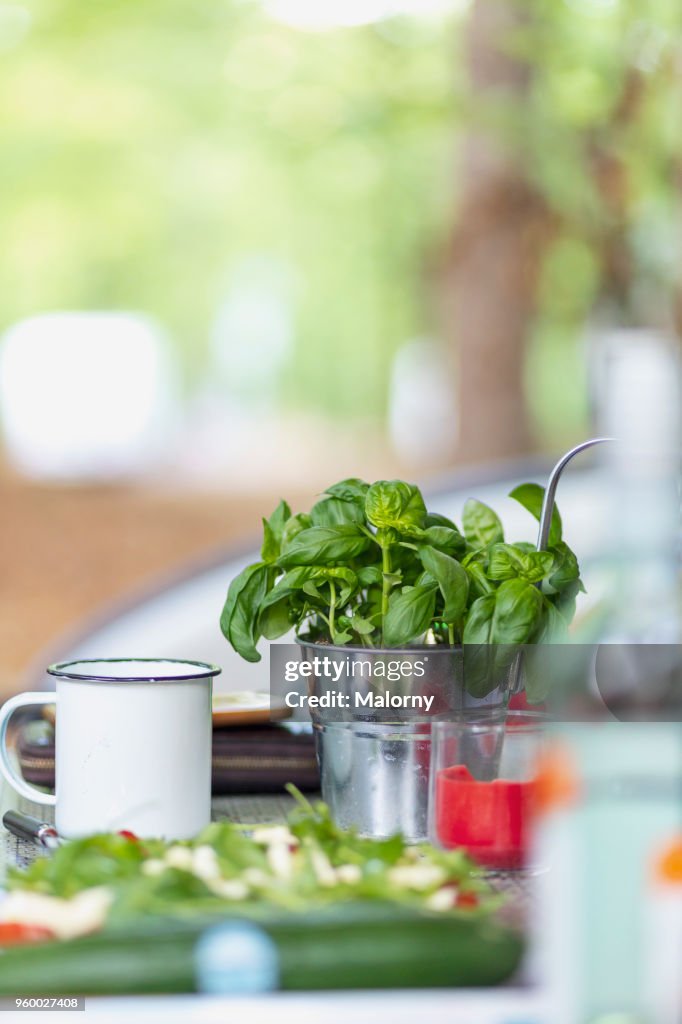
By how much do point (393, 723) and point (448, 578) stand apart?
0.09 m

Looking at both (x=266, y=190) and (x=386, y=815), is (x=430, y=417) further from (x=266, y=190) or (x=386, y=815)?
(x=386, y=815)

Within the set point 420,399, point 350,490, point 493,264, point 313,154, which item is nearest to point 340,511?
point 350,490

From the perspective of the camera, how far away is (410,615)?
0.71m

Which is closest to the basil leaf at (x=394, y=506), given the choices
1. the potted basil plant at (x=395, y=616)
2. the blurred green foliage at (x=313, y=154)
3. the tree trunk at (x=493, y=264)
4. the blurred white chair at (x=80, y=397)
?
the potted basil plant at (x=395, y=616)

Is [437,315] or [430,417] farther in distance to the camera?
[430,417]

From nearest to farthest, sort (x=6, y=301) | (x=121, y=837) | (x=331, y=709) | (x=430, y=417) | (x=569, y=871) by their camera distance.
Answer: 1. (x=569, y=871)
2. (x=121, y=837)
3. (x=331, y=709)
4. (x=6, y=301)
5. (x=430, y=417)

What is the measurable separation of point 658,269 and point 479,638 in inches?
137

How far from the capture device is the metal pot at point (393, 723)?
726 mm

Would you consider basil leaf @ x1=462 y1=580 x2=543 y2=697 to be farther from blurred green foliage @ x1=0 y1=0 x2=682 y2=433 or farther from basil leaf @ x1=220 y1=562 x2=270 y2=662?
blurred green foliage @ x1=0 y1=0 x2=682 y2=433

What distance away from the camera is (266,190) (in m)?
9.00

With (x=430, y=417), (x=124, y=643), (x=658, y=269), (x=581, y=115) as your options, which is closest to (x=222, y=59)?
(x=581, y=115)

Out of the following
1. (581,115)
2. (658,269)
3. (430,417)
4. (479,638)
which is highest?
(430,417)

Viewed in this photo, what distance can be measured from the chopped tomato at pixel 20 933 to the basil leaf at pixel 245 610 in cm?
24

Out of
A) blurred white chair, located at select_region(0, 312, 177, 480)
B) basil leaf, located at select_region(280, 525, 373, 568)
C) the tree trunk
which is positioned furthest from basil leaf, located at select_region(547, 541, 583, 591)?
blurred white chair, located at select_region(0, 312, 177, 480)
